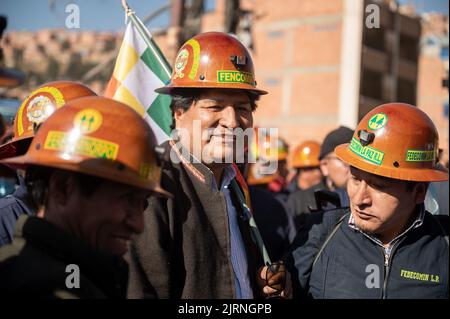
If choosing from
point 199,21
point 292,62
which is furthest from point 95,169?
point 292,62

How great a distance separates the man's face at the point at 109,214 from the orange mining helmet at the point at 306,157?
7089 mm

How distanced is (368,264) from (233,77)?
51.8 inches

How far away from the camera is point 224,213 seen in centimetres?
338

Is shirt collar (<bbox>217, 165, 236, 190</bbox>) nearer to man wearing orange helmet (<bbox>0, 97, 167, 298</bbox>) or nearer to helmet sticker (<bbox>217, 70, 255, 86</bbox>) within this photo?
helmet sticker (<bbox>217, 70, 255, 86</bbox>)

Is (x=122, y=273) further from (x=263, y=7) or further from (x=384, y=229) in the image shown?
(x=263, y=7)

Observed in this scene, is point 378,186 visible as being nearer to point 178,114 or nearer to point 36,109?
point 178,114

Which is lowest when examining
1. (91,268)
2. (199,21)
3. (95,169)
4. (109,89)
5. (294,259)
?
(294,259)

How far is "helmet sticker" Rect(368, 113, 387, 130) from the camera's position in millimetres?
3787

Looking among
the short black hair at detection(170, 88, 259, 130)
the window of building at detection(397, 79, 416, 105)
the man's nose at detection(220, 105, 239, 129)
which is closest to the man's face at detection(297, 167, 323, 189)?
the short black hair at detection(170, 88, 259, 130)

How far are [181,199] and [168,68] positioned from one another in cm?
216

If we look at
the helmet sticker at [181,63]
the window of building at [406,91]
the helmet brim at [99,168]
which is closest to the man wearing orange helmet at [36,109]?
the helmet sticker at [181,63]

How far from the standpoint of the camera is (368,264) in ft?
11.8

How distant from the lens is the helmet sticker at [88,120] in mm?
2395

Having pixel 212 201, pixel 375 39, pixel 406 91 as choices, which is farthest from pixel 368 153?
pixel 406 91
